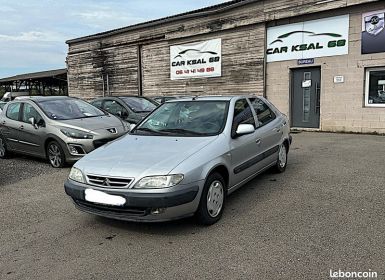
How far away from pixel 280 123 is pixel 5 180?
511cm

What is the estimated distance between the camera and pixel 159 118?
5.27m

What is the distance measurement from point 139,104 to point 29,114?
11.2ft

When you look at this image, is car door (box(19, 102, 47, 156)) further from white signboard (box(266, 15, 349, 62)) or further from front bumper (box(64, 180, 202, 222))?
white signboard (box(266, 15, 349, 62))

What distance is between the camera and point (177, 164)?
3.72 meters

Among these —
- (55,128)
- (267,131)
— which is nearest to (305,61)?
(267,131)

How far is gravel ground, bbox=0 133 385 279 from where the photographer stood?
3139 mm

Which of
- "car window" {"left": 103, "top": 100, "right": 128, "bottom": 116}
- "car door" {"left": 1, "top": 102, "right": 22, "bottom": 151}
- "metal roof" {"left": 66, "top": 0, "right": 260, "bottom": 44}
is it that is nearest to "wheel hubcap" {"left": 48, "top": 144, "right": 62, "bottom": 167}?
"car door" {"left": 1, "top": 102, "right": 22, "bottom": 151}

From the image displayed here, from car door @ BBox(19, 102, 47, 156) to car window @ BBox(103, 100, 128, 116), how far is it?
275cm

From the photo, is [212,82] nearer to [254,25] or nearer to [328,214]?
[254,25]

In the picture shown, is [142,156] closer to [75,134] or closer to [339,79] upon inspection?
[75,134]

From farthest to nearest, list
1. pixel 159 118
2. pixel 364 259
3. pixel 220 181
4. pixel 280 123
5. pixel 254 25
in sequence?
1. pixel 254 25
2. pixel 280 123
3. pixel 159 118
4. pixel 220 181
5. pixel 364 259

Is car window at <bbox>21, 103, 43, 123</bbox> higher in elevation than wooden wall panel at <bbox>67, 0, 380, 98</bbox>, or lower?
lower

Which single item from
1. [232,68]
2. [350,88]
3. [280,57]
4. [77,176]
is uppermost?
[280,57]

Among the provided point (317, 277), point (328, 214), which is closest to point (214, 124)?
point (328, 214)
